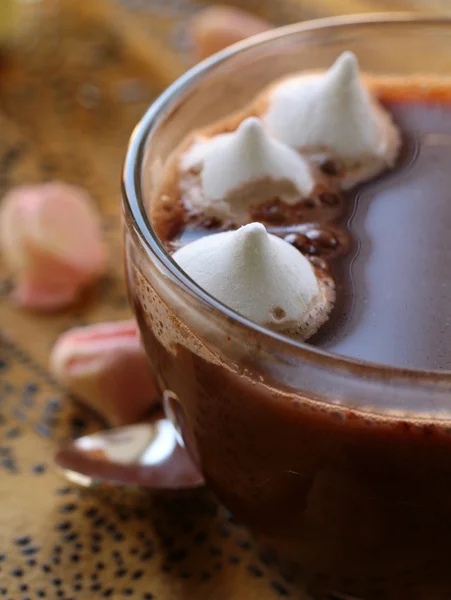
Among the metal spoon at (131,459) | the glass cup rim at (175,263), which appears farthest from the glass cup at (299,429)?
the metal spoon at (131,459)

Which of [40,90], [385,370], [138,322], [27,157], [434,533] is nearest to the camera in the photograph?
[385,370]

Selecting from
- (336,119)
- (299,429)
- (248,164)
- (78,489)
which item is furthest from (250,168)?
(78,489)

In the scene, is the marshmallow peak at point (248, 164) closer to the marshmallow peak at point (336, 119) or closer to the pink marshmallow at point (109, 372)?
the marshmallow peak at point (336, 119)

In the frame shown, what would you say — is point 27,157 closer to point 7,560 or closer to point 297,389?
point 7,560

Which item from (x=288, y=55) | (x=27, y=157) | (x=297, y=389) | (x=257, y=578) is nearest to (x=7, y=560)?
(x=257, y=578)

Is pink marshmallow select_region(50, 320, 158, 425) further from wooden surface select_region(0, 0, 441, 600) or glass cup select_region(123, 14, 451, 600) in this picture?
glass cup select_region(123, 14, 451, 600)

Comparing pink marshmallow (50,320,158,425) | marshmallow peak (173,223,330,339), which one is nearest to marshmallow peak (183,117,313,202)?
marshmallow peak (173,223,330,339)
